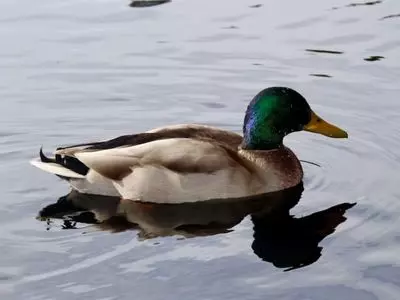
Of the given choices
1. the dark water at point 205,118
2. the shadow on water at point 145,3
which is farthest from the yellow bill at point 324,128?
the shadow on water at point 145,3

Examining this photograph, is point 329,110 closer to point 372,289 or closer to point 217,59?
point 217,59

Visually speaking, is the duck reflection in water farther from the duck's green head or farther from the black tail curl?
the duck's green head

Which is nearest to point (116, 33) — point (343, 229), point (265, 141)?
point (265, 141)

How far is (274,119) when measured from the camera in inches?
337

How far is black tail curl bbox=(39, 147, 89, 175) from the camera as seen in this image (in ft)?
27.2

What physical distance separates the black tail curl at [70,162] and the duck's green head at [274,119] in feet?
4.08

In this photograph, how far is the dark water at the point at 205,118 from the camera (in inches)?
266

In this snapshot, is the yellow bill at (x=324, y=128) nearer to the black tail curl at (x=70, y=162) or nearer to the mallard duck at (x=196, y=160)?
the mallard duck at (x=196, y=160)

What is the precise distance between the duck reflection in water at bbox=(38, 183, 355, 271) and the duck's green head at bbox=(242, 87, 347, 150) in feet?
1.47

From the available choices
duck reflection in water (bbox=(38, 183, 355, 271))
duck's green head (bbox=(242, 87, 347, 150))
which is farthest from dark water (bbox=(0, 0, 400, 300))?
duck's green head (bbox=(242, 87, 347, 150))

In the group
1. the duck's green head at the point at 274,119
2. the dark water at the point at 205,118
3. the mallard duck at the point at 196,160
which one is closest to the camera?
the dark water at the point at 205,118

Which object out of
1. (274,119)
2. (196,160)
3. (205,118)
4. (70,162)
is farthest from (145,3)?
(196,160)

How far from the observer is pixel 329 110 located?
32.9 ft

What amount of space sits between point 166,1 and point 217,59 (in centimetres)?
280
